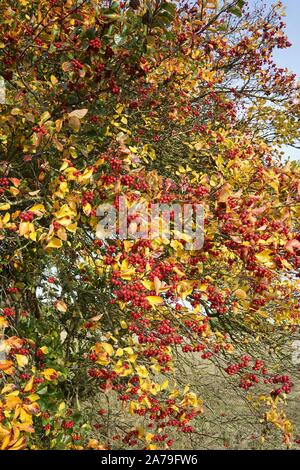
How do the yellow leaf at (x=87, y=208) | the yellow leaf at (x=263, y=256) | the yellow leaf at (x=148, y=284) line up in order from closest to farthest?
the yellow leaf at (x=148, y=284), the yellow leaf at (x=263, y=256), the yellow leaf at (x=87, y=208)

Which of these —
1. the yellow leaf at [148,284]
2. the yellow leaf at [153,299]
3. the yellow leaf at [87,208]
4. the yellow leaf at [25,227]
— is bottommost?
the yellow leaf at [153,299]

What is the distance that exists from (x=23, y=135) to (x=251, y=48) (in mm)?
3288

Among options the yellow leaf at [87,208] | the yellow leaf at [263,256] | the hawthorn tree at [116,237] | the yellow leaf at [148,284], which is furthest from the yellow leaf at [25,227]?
the yellow leaf at [263,256]

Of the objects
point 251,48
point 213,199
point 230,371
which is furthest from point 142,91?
point 230,371

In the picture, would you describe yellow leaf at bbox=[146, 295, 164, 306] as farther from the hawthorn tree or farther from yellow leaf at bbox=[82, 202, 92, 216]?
yellow leaf at bbox=[82, 202, 92, 216]

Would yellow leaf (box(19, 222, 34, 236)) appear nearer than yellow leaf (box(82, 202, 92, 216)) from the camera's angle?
Yes

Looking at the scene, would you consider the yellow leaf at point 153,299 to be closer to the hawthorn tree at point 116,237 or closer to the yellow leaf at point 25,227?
the hawthorn tree at point 116,237

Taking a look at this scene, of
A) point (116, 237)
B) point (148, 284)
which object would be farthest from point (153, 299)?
point (116, 237)

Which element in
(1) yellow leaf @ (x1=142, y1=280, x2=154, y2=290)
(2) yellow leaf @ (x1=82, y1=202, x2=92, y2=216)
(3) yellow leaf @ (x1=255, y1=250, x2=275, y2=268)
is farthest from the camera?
(2) yellow leaf @ (x1=82, y1=202, x2=92, y2=216)

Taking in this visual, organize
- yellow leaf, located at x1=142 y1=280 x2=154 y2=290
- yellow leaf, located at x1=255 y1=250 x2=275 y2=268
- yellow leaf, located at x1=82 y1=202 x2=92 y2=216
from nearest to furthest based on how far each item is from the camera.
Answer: yellow leaf, located at x1=142 y1=280 x2=154 y2=290, yellow leaf, located at x1=255 y1=250 x2=275 y2=268, yellow leaf, located at x1=82 y1=202 x2=92 y2=216

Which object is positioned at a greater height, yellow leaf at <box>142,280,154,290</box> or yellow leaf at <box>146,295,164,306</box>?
yellow leaf at <box>142,280,154,290</box>

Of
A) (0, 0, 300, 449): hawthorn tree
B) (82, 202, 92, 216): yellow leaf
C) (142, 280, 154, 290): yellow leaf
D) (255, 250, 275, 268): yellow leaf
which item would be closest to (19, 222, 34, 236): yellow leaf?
(0, 0, 300, 449): hawthorn tree
